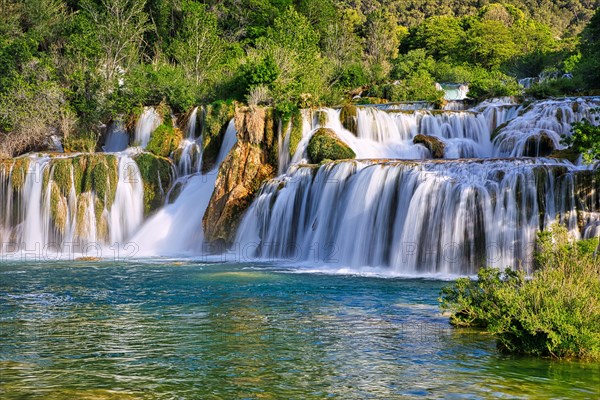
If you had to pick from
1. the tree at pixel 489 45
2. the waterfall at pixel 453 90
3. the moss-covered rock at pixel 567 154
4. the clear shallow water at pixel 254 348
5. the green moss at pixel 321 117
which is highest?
the tree at pixel 489 45

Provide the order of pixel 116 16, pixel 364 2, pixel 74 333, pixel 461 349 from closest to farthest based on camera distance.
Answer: pixel 461 349
pixel 74 333
pixel 116 16
pixel 364 2

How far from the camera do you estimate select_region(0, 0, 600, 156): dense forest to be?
39406 mm

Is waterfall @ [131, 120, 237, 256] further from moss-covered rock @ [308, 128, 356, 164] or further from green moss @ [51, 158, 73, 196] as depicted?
moss-covered rock @ [308, 128, 356, 164]

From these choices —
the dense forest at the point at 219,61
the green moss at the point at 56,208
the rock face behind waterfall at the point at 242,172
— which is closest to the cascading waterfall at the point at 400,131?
the rock face behind waterfall at the point at 242,172

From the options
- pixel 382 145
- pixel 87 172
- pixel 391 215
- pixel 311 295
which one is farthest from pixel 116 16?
pixel 311 295

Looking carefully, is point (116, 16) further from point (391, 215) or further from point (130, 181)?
point (391, 215)

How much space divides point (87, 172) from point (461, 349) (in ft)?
83.3

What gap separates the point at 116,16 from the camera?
167 feet

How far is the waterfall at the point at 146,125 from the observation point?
38.6 metres

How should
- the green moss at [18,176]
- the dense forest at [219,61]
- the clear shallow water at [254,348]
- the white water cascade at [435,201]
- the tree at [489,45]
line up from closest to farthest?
the clear shallow water at [254,348] < the white water cascade at [435,201] < the green moss at [18,176] < the dense forest at [219,61] < the tree at [489,45]

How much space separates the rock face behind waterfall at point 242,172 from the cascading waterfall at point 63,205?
16.9 feet

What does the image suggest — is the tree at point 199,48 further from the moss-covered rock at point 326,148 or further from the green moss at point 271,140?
the moss-covered rock at point 326,148

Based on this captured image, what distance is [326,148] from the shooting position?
30.4m

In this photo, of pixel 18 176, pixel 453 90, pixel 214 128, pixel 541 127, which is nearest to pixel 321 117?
pixel 214 128
